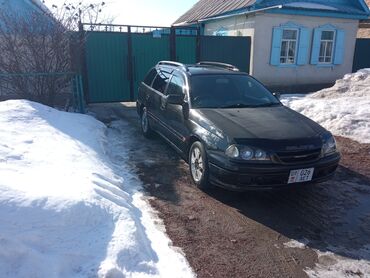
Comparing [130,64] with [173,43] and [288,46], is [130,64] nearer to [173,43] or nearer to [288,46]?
[173,43]

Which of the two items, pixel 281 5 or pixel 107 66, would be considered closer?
pixel 107 66

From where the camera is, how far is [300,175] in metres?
4.02

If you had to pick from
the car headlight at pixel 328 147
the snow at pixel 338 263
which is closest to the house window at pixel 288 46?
the car headlight at pixel 328 147

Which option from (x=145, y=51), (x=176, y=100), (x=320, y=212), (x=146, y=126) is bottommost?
(x=320, y=212)

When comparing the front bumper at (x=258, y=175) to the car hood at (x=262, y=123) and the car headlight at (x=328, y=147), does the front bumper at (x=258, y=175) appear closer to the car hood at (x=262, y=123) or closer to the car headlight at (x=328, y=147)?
the car headlight at (x=328, y=147)

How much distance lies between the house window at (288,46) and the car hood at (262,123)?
9.55m

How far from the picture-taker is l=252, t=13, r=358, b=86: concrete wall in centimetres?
1289

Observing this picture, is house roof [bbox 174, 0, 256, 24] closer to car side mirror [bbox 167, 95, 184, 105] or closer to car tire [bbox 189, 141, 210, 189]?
car side mirror [bbox 167, 95, 184, 105]

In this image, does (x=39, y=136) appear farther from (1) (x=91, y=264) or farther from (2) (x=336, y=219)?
(2) (x=336, y=219)

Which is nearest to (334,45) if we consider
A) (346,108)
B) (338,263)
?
(346,108)

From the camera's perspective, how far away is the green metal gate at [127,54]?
33.8 feet

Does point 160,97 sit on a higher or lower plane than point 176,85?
lower

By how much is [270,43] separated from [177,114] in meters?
9.10

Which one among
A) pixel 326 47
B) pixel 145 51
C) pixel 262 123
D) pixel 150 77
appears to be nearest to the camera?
pixel 262 123
